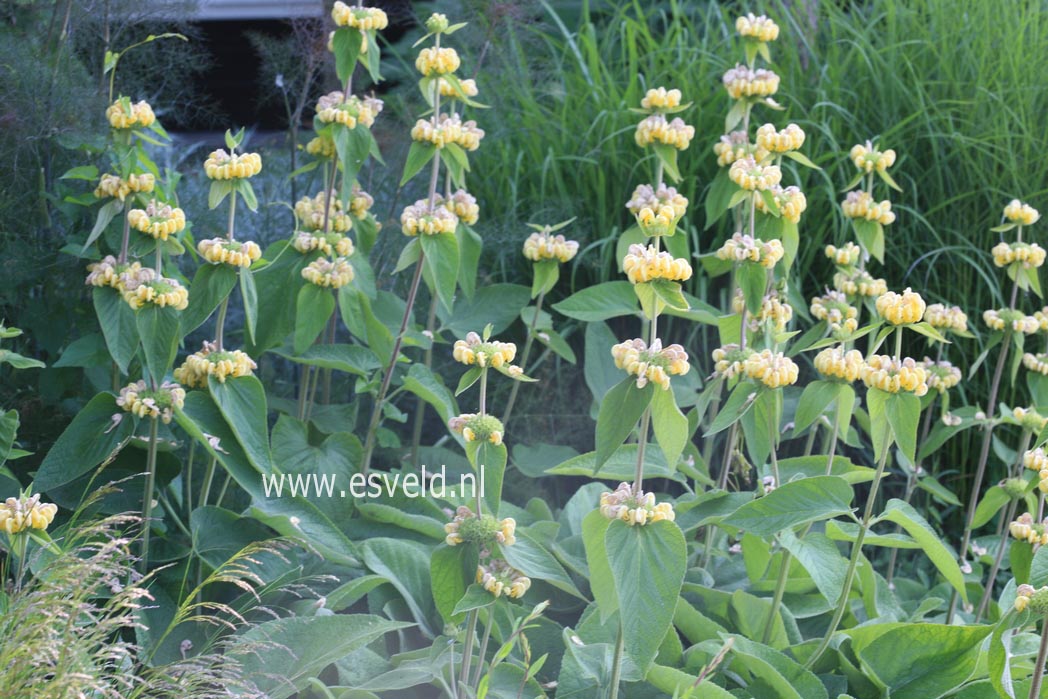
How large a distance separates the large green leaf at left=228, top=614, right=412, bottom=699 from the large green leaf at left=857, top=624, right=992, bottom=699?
83 cm

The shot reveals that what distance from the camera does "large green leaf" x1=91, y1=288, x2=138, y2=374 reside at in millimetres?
2043

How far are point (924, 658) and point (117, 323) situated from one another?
1.55 metres

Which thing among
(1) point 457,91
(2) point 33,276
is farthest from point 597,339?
(2) point 33,276

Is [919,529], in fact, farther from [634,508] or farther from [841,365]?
[634,508]

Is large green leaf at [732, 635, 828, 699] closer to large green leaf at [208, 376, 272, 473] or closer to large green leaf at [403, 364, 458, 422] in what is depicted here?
large green leaf at [403, 364, 458, 422]

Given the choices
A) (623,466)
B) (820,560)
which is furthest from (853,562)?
(623,466)

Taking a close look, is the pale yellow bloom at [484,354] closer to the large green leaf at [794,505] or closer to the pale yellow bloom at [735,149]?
the large green leaf at [794,505]

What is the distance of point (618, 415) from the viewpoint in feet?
5.22

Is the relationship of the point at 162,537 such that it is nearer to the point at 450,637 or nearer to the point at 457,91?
the point at 450,637

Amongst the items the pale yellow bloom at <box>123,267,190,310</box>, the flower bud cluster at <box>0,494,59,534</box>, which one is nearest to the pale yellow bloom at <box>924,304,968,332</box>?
the pale yellow bloom at <box>123,267,190,310</box>

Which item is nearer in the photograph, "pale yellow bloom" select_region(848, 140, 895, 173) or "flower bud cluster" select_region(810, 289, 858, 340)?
"flower bud cluster" select_region(810, 289, 858, 340)

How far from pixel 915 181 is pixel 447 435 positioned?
5.21ft

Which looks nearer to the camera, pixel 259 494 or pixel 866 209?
pixel 259 494

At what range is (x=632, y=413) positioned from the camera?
158 centimetres
